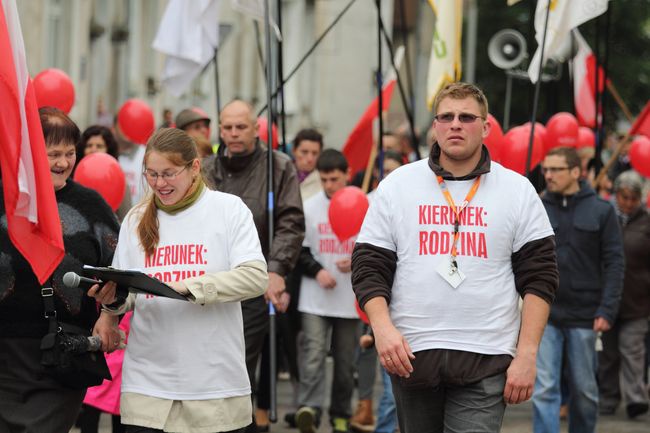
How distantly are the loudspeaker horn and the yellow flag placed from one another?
7.38 m

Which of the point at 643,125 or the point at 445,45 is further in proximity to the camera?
the point at 643,125

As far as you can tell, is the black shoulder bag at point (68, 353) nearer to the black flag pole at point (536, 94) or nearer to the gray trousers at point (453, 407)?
the gray trousers at point (453, 407)

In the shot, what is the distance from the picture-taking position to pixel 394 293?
6.12 meters

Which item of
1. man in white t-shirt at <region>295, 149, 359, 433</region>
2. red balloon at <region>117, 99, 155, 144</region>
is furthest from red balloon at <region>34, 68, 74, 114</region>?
man in white t-shirt at <region>295, 149, 359, 433</region>

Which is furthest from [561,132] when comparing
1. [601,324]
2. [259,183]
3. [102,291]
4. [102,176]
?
[102,291]

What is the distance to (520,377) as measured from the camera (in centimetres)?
591

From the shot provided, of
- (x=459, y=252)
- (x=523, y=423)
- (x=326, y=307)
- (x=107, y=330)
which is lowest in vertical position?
(x=523, y=423)

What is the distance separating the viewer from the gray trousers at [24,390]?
6188mm

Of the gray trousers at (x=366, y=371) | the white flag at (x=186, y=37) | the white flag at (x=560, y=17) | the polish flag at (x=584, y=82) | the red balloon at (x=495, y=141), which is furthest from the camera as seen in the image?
the polish flag at (x=584, y=82)

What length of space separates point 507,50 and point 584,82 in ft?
7.23

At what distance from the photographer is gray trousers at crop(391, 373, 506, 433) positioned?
6004 mm

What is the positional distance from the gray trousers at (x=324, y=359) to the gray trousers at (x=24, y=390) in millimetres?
4758

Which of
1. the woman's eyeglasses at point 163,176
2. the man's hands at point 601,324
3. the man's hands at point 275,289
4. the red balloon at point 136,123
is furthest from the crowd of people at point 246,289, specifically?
the red balloon at point 136,123

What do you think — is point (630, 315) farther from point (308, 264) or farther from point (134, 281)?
point (134, 281)
